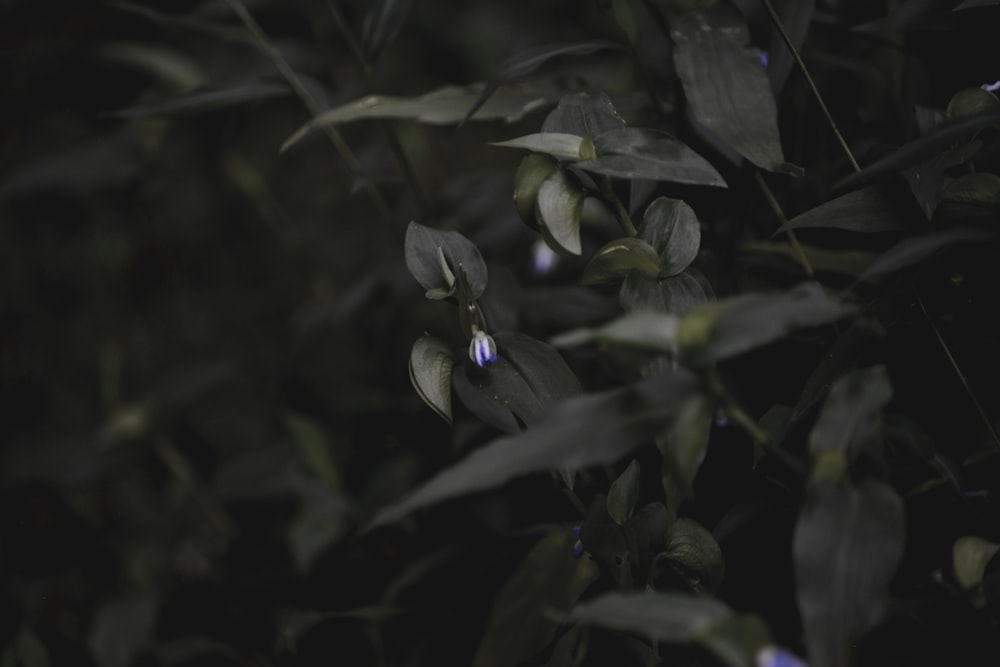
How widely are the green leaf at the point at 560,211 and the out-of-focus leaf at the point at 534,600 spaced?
0.16m

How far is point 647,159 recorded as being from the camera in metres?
0.43

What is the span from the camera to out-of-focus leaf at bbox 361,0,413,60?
0.69 meters

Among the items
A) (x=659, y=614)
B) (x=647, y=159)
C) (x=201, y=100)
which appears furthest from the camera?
(x=201, y=100)

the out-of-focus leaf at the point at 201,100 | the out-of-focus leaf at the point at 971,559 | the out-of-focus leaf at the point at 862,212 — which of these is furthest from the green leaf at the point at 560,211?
the out-of-focus leaf at the point at 201,100

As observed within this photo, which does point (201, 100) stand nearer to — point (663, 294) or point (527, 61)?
point (527, 61)

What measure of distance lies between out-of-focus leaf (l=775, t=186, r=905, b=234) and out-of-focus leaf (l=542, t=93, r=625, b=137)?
113mm

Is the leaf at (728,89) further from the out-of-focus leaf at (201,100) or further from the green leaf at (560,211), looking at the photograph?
the out-of-focus leaf at (201,100)

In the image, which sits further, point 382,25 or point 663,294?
point 382,25

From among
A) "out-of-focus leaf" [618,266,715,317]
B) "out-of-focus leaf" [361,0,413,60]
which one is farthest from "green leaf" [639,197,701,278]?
"out-of-focus leaf" [361,0,413,60]

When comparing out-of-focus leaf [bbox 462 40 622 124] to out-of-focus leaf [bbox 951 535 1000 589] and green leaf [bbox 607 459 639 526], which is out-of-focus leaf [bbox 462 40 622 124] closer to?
green leaf [bbox 607 459 639 526]

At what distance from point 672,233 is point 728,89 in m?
0.10

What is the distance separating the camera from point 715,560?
0.43 meters

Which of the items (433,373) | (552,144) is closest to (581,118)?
(552,144)

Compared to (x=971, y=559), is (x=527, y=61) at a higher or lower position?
higher
